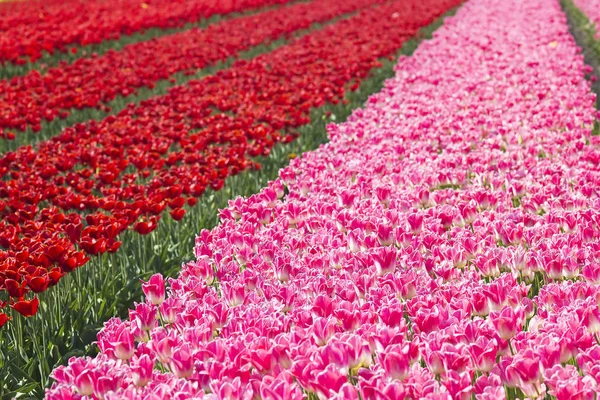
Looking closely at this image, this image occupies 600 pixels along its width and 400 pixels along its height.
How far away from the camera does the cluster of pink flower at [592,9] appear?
1458 cm

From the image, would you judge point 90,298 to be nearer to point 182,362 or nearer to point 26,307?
point 26,307

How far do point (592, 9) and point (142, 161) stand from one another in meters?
14.7

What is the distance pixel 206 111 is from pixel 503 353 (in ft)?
19.5

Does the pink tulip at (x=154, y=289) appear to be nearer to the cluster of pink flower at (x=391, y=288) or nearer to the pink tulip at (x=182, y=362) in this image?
the cluster of pink flower at (x=391, y=288)

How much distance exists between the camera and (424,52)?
13086 millimetres

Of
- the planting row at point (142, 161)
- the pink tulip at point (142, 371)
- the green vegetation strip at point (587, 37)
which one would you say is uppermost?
the pink tulip at point (142, 371)

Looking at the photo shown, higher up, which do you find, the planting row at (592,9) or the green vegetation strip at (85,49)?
the green vegetation strip at (85,49)

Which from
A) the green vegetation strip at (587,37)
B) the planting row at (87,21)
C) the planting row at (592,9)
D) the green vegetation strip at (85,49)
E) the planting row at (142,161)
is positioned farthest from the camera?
the planting row at (592,9)

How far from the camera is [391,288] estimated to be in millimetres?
2996

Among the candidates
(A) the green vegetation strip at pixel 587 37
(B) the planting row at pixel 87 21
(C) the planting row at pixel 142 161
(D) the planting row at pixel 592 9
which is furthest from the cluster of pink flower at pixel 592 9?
(B) the planting row at pixel 87 21

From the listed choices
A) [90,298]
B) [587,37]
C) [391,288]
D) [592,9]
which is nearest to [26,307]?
[90,298]

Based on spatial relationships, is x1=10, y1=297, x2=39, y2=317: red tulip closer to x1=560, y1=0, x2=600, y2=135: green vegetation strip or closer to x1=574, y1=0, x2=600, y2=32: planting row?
x1=560, y1=0, x2=600, y2=135: green vegetation strip

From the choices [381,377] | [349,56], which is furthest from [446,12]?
[381,377]

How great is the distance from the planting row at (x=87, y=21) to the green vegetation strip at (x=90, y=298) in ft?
27.7
